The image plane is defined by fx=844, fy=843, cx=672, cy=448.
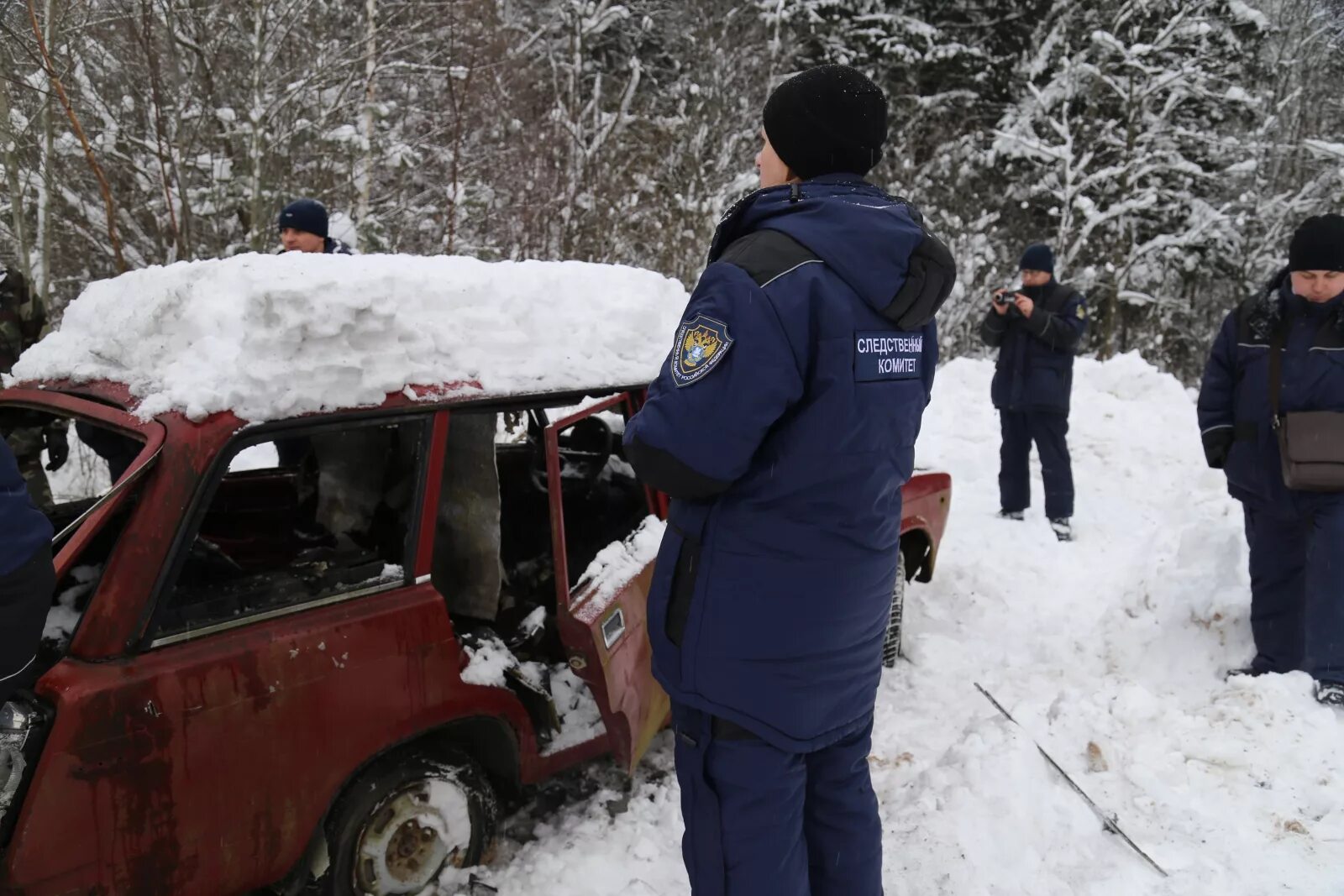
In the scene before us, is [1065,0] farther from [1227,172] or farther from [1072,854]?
[1072,854]

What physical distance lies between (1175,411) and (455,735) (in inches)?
358

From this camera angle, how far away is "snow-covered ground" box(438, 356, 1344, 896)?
8.91ft

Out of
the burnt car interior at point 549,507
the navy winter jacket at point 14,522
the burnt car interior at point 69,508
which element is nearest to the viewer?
the navy winter jacket at point 14,522

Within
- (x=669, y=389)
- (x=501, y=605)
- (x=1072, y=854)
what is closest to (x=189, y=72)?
(x=501, y=605)

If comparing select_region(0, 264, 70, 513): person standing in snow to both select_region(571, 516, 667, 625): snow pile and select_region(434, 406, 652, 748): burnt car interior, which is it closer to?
select_region(434, 406, 652, 748): burnt car interior

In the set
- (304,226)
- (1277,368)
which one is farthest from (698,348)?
(304,226)

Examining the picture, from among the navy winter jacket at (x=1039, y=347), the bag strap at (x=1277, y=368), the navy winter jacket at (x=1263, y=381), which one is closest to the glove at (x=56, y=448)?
the navy winter jacket at (x=1263, y=381)

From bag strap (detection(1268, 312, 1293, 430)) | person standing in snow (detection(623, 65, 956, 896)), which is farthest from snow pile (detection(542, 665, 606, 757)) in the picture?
bag strap (detection(1268, 312, 1293, 430))

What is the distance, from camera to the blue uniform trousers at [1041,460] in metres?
6.09

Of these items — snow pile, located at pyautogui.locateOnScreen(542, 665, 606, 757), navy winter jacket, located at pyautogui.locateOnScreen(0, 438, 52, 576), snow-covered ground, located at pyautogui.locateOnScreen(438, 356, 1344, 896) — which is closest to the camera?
navy winter jacket, located at pyautogui.locateOnScreen(0, 438, 52, 576)

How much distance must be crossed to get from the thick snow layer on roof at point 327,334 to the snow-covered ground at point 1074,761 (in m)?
1.59

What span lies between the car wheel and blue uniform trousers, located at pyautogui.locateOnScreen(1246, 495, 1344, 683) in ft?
5.27

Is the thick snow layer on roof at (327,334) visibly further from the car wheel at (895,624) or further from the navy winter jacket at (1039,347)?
the navy winter jacket at (1039,347)

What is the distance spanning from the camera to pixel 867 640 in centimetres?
202
